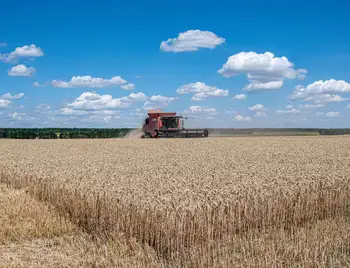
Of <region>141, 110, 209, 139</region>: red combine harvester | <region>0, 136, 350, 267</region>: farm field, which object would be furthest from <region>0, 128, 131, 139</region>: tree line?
<region>0, 136, 350, 267</region>: farm field

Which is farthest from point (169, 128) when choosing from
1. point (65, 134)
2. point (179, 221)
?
point (179, 221)

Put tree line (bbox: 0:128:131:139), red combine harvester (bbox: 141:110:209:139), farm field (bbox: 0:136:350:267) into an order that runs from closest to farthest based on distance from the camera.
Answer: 1. farm field (bbox: 0:136:350:267)
2. red combine harvester (bbox: 141:110:209:139)
3. tree line (bbox: 0:128:131:139)

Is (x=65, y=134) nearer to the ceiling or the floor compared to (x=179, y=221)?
nearer to the ceiling

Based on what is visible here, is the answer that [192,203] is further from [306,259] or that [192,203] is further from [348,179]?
[348,179]

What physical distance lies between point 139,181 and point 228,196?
2768 mm

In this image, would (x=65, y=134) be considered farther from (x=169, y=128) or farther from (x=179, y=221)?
(x=179, y=221)

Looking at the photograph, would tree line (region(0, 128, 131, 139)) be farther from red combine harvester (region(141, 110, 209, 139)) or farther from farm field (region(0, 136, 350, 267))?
farm field (region(0, 136, 350, 267))

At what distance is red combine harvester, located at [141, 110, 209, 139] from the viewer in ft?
119

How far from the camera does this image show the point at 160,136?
36969mm

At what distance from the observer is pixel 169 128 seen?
36812 mm

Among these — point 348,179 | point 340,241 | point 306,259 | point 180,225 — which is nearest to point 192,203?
point 180,225

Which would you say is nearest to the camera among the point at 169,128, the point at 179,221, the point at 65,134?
the point at 179,221

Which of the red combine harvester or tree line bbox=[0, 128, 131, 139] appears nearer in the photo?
the red combine harvester

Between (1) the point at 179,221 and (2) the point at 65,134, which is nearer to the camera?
(1) the point at 179,221
